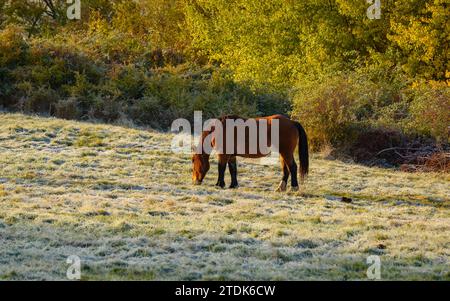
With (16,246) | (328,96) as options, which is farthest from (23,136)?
(16,246)

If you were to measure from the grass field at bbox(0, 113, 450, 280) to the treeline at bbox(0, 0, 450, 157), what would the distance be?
11.6ft

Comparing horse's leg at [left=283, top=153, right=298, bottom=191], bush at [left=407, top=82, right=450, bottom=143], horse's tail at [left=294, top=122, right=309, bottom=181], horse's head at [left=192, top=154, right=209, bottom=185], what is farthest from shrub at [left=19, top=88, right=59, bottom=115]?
horse's tail at [left=294, top=122, right=309, bottom=181]

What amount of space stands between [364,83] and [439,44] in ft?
13.9

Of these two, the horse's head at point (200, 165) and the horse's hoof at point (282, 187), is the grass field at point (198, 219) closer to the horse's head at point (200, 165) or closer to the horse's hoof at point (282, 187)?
the horse's head at point (200, 165)

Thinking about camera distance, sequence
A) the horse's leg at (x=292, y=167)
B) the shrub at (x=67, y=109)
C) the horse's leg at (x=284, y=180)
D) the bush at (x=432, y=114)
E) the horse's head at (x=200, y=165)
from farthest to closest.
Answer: the shrub at (x=67, y=109) → the bush at (x=432, y=114) → the horse's head at (x=200, y=165) → the horse's leg at (x=284, y=180) → the horse's leg at (x=292, y=167)

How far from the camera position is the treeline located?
817 inches

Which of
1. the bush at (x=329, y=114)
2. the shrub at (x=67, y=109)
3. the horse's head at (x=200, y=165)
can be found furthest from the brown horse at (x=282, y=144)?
the shrub at (x=67, y=109)

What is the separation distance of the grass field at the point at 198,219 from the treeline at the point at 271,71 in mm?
3532

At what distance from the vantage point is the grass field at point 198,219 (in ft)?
26.3

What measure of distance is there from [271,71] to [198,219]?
16.6 metres

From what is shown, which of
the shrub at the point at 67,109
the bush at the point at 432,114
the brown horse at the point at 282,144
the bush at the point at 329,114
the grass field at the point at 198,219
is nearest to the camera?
the grass field at the point at 198,219

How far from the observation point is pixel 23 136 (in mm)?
18188

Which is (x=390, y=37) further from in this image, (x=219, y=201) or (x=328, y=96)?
(x=219, y=201)

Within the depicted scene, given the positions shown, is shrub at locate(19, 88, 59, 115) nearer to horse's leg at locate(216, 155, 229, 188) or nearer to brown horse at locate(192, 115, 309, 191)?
horse's leg at locate(216, 155, 229, 188)
